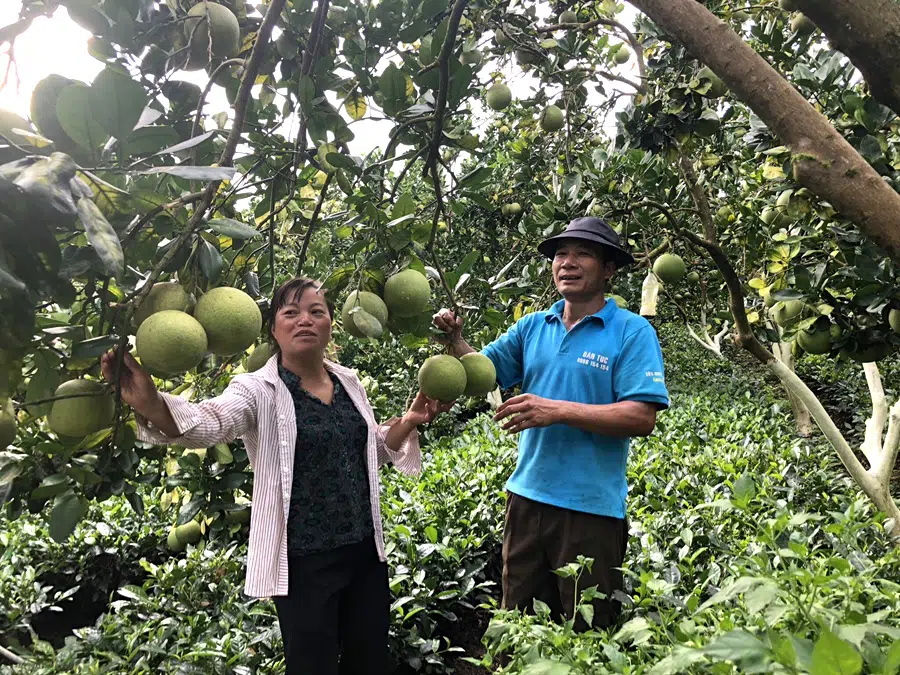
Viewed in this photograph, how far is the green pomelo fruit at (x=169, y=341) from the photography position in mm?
975

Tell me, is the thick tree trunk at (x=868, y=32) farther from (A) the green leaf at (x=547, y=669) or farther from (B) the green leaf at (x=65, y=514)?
(B) the green leaf at (x=65, y=514)

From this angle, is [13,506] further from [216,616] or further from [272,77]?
[216,616]

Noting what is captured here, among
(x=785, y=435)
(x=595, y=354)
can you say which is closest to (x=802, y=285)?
(x=595, y=354)

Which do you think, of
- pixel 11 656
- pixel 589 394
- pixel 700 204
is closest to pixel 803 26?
pixel 700 204

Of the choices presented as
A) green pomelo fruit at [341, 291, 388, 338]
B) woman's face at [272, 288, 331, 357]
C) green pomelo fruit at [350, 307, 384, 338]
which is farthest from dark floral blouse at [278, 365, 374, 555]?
green pomelo fruit at [350, 307, 384, 338]

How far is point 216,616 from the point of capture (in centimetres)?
279

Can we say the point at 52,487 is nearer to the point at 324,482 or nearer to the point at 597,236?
the point at 324,482

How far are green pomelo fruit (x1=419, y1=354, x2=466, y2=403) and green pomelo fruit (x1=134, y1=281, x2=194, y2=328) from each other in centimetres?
65

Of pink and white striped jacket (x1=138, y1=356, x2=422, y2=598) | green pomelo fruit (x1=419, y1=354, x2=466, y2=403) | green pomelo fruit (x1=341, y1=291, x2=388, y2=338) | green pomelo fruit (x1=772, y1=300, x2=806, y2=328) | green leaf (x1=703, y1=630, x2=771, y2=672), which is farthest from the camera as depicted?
green pomelo fruit (x1=772, y1=300, x2=806, y2=328)

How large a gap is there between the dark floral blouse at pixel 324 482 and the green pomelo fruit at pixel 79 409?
74 cm

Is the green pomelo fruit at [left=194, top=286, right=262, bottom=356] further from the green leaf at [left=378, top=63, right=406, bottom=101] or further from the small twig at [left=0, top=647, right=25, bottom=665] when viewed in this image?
the small twig at [left=0, top=647, right=25, bottom=665]

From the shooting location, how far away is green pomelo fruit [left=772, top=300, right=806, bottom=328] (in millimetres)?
1998

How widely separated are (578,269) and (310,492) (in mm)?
1122

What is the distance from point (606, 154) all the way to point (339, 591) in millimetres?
1972
